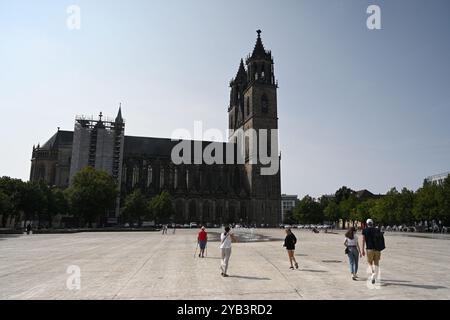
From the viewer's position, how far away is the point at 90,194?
60.1 metres

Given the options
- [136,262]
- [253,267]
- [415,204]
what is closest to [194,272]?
[253,267]

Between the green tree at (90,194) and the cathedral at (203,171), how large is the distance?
79.5ft

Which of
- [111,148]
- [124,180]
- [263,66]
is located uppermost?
[263,66]

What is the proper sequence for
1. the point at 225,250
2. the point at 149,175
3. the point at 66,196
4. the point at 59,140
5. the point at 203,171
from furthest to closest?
the point at 203,171 < the point at 149,175 < the point at 59,140 < the point at 66,196 < the point at 225,250

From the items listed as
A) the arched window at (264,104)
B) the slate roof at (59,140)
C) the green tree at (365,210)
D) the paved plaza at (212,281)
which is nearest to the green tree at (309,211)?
the green tree at (365,210)

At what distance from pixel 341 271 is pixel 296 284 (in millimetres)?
3508

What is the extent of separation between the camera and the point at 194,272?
12.6 metres

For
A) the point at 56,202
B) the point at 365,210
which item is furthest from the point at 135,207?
the point at 365,210

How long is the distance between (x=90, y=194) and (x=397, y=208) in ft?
194

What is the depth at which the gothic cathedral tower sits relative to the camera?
97662mm

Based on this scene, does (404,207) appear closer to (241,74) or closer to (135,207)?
(135,207)

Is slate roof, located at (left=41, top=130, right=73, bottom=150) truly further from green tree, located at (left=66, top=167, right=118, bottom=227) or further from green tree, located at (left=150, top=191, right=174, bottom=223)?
green tree, located at (left=66, top=167, right=118, bottom=227)

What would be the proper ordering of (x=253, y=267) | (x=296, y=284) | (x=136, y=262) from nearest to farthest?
(x=296, y=284) → (x=253, y=267) → (x=136, y=262)
